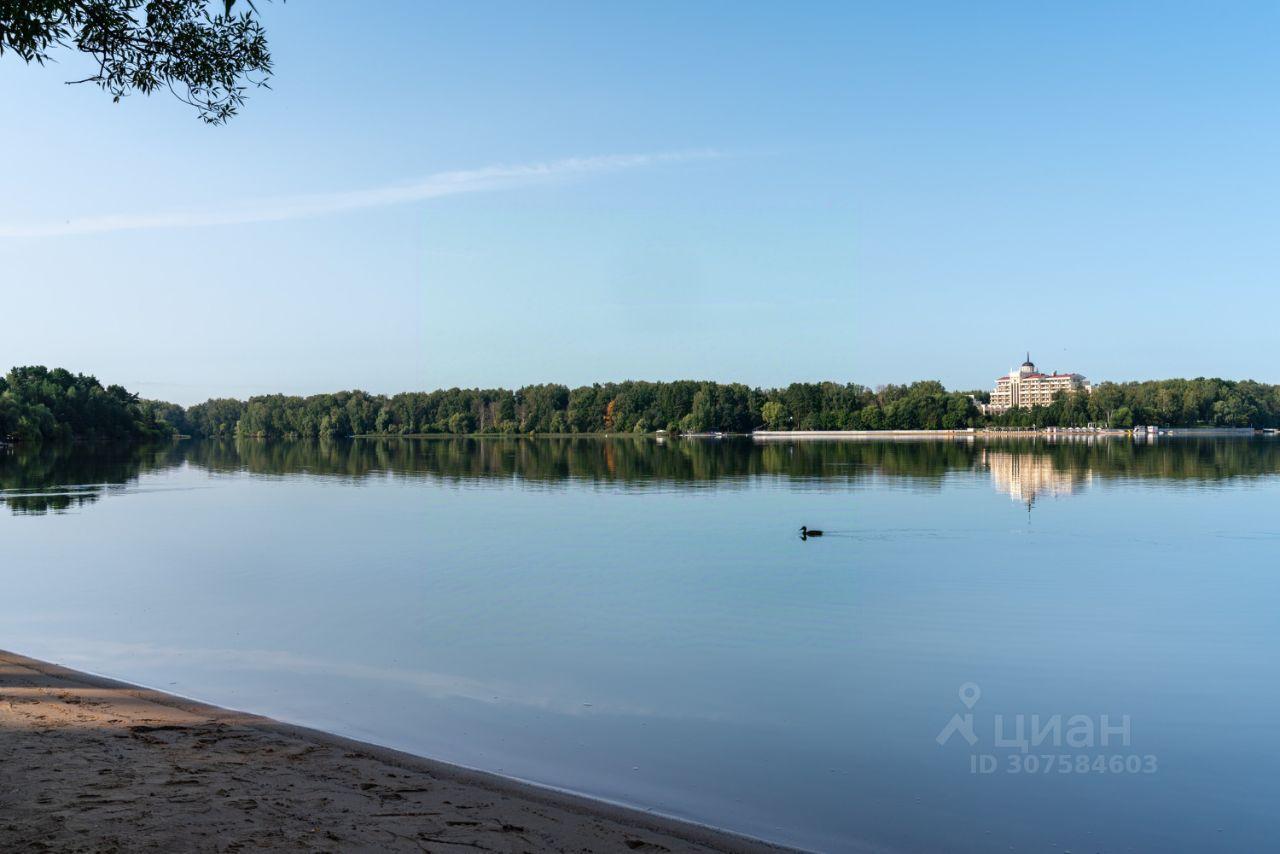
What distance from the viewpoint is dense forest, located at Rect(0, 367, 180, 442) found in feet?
362

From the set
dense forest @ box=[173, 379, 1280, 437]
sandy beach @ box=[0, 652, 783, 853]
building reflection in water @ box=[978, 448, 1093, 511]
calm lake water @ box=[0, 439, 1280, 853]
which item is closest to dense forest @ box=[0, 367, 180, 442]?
dense forest @ box=[173, 379, 1280, 437]

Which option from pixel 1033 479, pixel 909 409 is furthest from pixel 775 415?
pixel 1033 479

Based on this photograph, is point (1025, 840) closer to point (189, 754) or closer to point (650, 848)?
point (650, 848)

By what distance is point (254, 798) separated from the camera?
706 centimetres

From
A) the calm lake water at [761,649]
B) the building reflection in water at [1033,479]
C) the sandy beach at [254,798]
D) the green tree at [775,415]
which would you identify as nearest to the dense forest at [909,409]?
the green tree at [775,415]

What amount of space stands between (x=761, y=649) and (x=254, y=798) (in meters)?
8.79

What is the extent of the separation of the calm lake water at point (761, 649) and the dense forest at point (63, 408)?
298ft

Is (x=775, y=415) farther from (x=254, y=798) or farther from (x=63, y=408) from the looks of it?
(x=254, y=798)

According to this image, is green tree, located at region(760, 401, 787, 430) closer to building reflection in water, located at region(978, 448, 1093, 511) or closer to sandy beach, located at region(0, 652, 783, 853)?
building reflection in water, located at region(978, 448, 1093, 511)

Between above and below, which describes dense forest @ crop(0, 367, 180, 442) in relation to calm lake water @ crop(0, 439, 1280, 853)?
above

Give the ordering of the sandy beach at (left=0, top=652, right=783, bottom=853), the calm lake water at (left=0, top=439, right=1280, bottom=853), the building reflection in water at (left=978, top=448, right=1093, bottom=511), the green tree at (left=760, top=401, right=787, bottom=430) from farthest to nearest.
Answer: the green tree at (left=760, top=401, right=787, bottom=430) < the building reflection in water at (left=978, top=448, right=1093, bottom=511) < the calm lake water at (left=0, top=439, right=1280, bottom=853) < the sandy beach at (left=0, top=652, right=783, bottom=853)

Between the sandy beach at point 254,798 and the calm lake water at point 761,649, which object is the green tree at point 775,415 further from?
the sandy beach at point 254,798

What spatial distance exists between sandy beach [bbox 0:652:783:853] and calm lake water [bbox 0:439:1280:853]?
Answer: 112 cm

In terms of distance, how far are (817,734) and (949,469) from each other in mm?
56359
